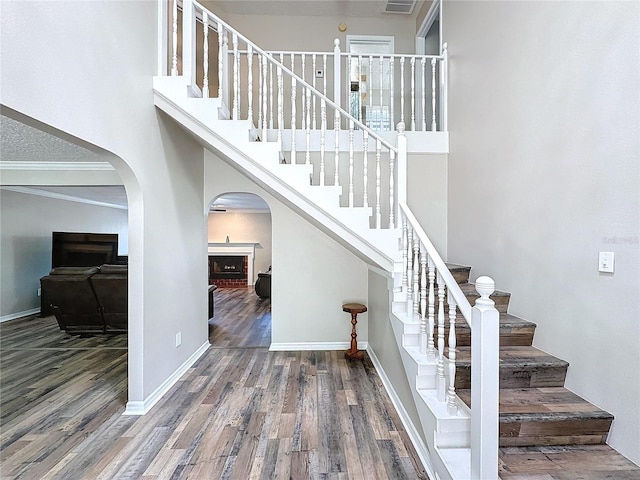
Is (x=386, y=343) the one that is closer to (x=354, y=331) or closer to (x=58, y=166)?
(x=354, y=331)

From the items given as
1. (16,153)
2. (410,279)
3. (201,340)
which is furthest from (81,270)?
(410,279)

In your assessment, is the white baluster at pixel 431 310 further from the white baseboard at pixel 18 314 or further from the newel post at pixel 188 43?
the white baseboard at pixel 18 314

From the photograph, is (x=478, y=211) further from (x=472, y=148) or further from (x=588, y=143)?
(x=588, y=143)

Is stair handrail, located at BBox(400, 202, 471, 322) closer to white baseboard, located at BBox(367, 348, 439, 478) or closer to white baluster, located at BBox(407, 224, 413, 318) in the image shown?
white baluster, located at BBox(407, 224, 413, 318)

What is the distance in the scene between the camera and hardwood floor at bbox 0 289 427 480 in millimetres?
2072

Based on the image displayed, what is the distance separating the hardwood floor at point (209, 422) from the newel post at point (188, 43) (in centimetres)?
282

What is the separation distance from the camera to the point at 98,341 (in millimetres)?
4613

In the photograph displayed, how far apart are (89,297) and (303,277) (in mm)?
2999

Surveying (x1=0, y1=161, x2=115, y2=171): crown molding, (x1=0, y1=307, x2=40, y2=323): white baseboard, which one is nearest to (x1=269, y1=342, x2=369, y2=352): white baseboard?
(x1=0, y1=161, x2=115, y2=171): crown molding

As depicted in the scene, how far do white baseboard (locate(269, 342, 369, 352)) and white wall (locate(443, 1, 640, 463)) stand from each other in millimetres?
2003

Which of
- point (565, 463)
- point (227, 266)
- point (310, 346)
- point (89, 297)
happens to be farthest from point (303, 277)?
point (227, 266)

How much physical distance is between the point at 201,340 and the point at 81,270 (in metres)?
2.06

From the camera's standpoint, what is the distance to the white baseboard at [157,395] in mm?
2721

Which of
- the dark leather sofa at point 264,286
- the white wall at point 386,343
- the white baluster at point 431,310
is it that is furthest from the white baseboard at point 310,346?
the dark leather sofa at point 264,286
